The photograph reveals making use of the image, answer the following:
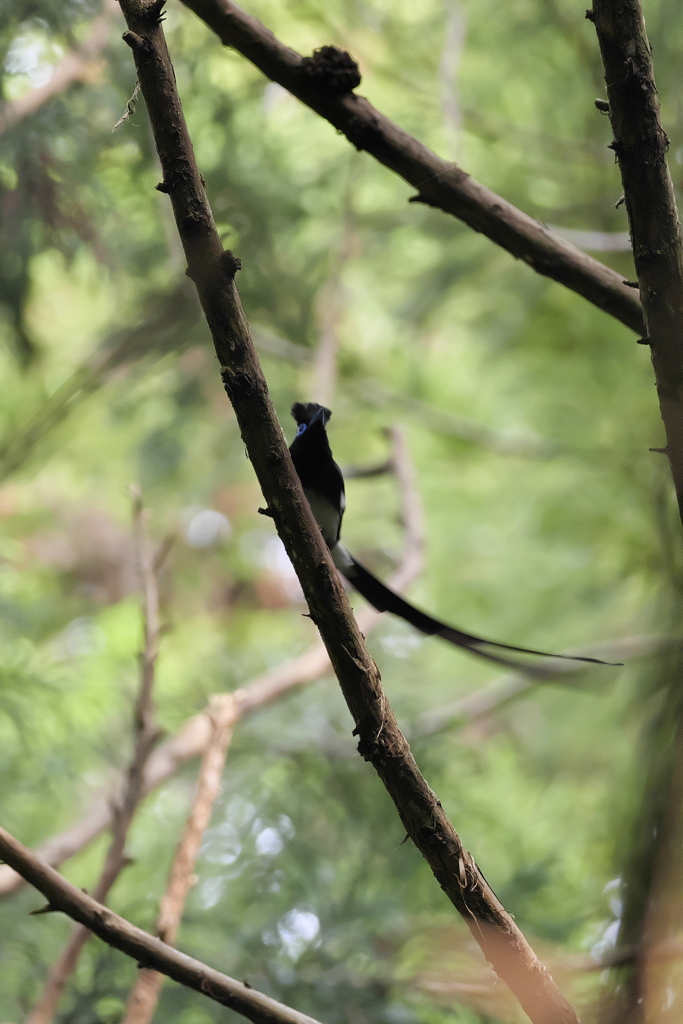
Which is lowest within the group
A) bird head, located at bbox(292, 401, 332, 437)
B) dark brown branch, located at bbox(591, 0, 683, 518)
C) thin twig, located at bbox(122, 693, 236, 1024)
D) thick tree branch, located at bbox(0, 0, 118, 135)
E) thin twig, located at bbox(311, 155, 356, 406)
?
thin twig, located at bbox(122, 693, 236, 1024)

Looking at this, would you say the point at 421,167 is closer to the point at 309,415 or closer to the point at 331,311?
the point at 309,415

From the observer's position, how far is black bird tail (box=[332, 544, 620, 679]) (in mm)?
966

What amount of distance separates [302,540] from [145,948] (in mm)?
409

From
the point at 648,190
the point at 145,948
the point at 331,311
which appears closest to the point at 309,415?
the point at 648,190

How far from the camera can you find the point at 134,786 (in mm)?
1318

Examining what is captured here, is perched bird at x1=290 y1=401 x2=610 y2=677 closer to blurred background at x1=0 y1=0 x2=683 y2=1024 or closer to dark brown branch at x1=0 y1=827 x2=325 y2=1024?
blurred background at x1=0 y1=0 x2=683 y2=1024

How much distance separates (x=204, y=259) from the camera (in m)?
0.74

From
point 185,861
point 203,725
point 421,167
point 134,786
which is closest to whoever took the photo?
point 421,167

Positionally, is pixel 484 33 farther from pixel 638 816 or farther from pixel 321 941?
pixel 321 941

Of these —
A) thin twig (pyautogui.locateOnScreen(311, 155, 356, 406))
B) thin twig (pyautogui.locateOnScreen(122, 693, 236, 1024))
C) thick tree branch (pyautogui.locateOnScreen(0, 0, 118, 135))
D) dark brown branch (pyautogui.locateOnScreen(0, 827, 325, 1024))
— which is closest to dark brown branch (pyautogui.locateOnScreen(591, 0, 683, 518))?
dark brown branch (pyautogui.locateOnScreen(0, 827, 325, 1024))

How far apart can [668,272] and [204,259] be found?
0.47 m

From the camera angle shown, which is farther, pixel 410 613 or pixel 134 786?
pixel 134 786

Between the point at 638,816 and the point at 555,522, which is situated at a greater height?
the point at 555,522

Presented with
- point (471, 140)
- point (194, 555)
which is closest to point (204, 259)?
point (471, 140)
